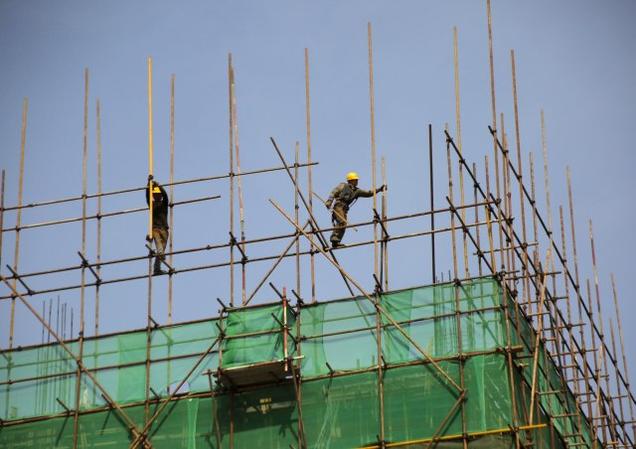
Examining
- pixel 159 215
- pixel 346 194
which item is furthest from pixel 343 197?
pixel 159 215

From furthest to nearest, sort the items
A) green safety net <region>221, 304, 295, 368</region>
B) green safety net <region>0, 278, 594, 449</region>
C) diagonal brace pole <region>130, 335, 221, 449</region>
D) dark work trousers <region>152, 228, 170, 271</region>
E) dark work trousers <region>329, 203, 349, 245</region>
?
dark work trousers <region>152, 228, 170, 271</region> → dark work trousers <region>329, 203, 349, 245</region> → diagonal brace pole <region>130, 335, 221, 449</region> → green safety net <region>221, 304, 295, 368</region> → green safety net <region>0, 278, 594, 449</region>

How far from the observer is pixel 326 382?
28953 millimetres

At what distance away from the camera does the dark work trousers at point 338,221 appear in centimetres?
3159

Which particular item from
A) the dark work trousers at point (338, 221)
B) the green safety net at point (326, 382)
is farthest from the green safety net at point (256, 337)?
the dark work trousers at point (338, 221)

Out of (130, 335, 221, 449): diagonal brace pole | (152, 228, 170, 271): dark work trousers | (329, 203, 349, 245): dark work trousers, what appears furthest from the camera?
(152, 228, 170, 271): dark work trousers

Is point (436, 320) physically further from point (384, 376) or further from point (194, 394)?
point (194, 394)

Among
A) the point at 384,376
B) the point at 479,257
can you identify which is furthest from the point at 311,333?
the point at 479,257

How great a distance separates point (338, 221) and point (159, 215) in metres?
3.50

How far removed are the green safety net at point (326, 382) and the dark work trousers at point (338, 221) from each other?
90.4 inches

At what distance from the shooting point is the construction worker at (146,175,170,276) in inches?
1281

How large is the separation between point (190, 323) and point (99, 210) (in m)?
4.08

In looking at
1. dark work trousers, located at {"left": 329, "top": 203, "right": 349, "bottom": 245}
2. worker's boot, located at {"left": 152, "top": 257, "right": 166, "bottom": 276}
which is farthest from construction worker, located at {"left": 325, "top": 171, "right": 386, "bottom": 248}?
worker's boot, located at {"left": 152, "top": 257, "right": 166, "bottom": 276}

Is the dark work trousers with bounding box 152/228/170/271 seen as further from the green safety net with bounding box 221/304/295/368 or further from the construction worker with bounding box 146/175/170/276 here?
the green safety net with bounding box 221/304/295/368

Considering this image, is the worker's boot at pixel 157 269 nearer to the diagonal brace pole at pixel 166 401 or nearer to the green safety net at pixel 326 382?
the green safety net at pixel 326 382
